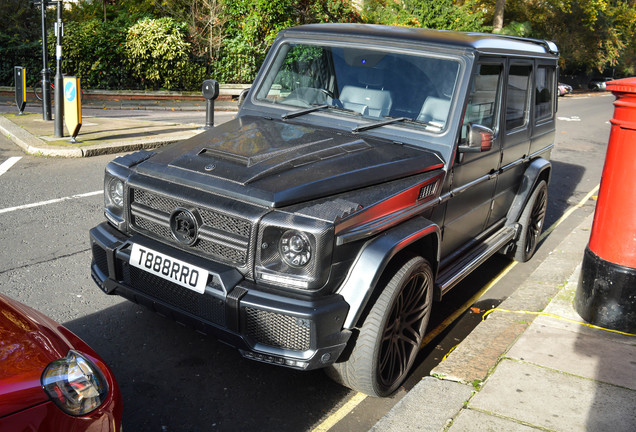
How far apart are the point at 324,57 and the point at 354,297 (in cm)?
216

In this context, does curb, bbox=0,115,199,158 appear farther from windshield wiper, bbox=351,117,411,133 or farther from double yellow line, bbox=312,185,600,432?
windshield wiper, bbox=351,117,411,133

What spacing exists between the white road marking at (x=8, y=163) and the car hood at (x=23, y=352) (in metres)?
6.74

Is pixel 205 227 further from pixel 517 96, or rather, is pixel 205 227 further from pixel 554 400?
pixel 517 96

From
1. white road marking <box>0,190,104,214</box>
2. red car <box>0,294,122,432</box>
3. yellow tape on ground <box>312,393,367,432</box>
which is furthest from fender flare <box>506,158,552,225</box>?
white road marking <box>0,190,104,214</box>

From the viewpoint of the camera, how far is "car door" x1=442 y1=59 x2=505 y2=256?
421 cm

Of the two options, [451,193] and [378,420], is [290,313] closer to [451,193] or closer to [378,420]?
[378,420]

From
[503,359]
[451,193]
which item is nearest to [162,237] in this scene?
[451,193]

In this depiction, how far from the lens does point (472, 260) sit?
4609 mm

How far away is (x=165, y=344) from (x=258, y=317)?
4.26 feet

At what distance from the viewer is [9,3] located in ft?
67.7

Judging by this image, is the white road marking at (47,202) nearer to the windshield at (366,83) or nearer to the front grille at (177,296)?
the windshield at (366,83)

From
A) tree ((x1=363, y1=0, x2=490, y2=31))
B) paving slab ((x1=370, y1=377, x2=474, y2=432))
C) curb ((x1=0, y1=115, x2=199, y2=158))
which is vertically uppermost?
tree ((x1=363, y1=0, x2=490, y2=31))

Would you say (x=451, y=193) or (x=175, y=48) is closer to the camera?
(x=451, y=193)

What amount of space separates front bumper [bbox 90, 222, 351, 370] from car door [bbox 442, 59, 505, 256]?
1497mm
